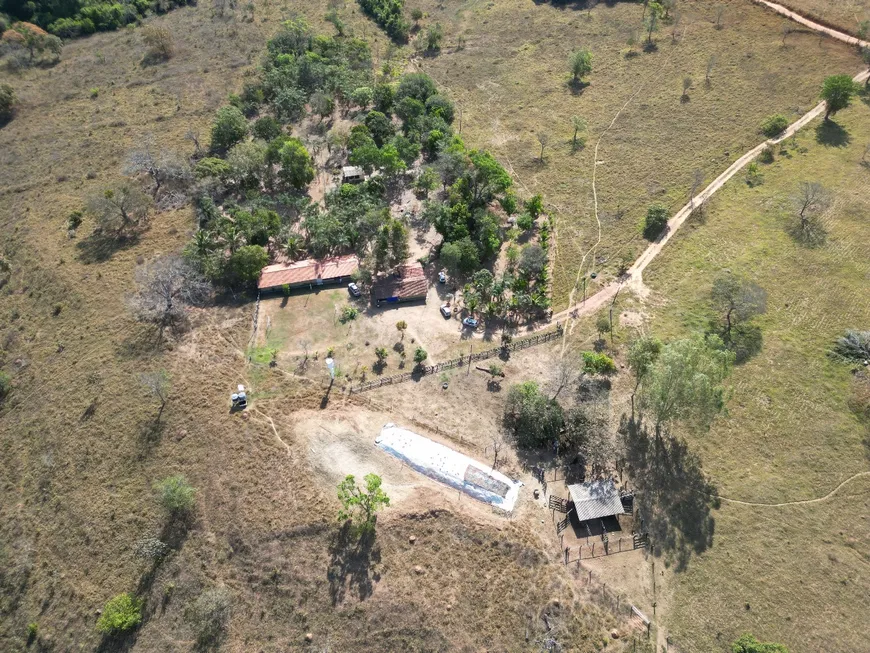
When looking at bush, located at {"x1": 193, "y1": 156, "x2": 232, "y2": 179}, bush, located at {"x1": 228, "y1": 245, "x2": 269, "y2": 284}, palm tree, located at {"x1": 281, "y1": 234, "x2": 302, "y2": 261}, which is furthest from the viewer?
bush, located at {"x1": 193, "y1": 156, "x2": 232, "y2": 179}

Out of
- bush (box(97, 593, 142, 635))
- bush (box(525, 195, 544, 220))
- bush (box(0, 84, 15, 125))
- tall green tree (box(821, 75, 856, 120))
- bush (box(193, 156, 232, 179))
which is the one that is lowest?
bush (box(97, 593, 142, 635))

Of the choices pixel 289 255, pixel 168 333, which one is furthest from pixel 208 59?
pixel 168 333

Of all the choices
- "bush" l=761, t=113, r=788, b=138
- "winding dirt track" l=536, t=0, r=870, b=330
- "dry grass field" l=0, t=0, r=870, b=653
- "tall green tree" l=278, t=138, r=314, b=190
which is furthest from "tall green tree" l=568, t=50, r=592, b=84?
"tall green tree" l=278, t=138, r=314, b=190

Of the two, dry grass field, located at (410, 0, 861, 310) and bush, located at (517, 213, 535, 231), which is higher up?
dry grass field, located at (410, 0, 861, 310)

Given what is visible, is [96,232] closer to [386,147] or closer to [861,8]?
[386,147]

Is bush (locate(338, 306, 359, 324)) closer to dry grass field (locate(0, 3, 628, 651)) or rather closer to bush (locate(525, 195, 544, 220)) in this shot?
dry grass field (locate(0, 3, 628, 651))

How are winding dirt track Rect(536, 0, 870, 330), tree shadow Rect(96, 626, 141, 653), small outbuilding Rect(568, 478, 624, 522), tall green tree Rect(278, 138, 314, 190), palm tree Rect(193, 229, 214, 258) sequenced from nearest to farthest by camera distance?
tree shadow Rect(96, 626, 141, 653)
small outbuilding Rect(568, 478, 624, 522)
winding dirt track Rect(536, 0, 870, 330)
palm tree Rect(193, 229, 214, 258)
tall green tree Rect(278, 138, 314, 190)

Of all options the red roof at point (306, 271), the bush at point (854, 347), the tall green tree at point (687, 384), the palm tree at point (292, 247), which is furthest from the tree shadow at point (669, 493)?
the palm tree at point (292, 247)

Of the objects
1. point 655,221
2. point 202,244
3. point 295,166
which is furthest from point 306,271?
point 655,221
